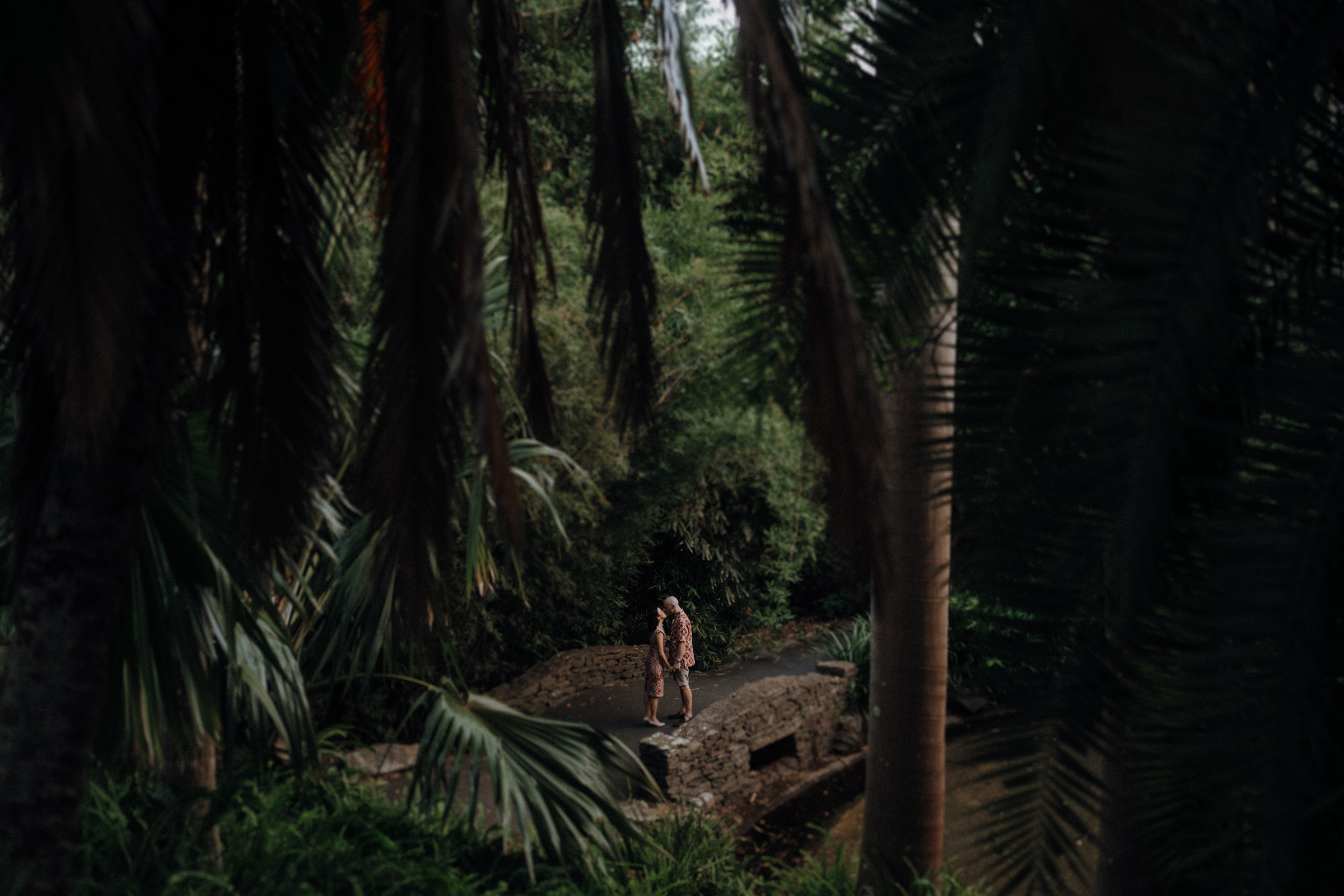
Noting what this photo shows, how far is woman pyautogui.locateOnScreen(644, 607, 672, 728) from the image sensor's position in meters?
3.30

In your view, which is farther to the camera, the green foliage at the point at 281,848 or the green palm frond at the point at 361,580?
the green palm frond at the point at 361,580

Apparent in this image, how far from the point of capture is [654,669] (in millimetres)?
3486

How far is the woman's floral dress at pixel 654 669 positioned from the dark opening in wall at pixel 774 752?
105 inches

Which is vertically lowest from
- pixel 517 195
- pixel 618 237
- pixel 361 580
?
pixel 361 580

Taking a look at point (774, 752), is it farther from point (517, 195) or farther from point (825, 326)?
point (825, 326)

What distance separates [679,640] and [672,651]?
76 millimetres

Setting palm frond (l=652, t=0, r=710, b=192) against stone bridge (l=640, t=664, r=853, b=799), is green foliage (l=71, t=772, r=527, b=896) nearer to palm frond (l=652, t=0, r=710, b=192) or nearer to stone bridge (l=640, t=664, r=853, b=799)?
stone bridge (l=640, t=664, r=853, b=799)

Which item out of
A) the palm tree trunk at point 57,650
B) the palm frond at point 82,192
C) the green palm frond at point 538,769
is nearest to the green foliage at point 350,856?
the green palm frond at point 538,769

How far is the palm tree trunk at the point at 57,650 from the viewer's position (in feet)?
6.25

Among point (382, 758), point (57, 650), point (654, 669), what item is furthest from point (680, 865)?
point (57, 650)

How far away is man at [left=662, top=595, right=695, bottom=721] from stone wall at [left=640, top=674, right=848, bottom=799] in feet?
3.67

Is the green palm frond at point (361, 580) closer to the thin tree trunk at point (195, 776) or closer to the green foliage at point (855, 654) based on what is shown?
the thin tree trunk at point (195, 776)

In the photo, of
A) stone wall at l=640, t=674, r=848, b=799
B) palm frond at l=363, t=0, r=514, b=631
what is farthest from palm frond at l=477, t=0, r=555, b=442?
stone wall at l=640, t=674, r=848, b=799

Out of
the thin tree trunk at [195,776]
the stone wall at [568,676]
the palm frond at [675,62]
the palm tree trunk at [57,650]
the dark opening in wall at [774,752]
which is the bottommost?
the dark opening in wall at [774,752]
